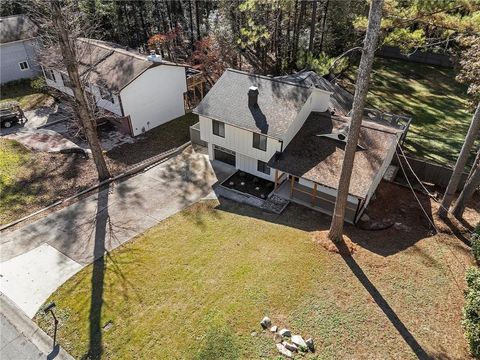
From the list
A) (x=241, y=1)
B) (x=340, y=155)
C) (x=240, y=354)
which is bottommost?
(x=240, y=354)

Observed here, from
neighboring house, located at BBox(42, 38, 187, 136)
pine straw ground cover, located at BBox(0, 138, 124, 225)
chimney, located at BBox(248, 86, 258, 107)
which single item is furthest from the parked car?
chimney, located at BBox(248, 86, 258, 107)

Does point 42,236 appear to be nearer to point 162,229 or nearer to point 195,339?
point 162,229

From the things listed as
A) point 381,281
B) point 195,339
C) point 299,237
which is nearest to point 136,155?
point 299,237

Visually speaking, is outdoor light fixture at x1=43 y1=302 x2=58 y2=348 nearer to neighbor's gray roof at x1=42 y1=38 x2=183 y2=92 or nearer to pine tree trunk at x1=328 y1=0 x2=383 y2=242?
pine tree trunk at x1=328 y1=0 x2=383 y2=242

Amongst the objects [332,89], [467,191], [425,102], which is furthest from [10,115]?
[425,102]

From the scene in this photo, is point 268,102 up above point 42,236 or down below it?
above

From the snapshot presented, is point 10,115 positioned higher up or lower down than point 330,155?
lower down

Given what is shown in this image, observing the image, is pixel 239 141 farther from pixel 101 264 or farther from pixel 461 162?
pixel 461 162

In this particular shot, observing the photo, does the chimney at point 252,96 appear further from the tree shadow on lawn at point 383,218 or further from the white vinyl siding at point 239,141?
the tree shadow on lawn at point 383,218
